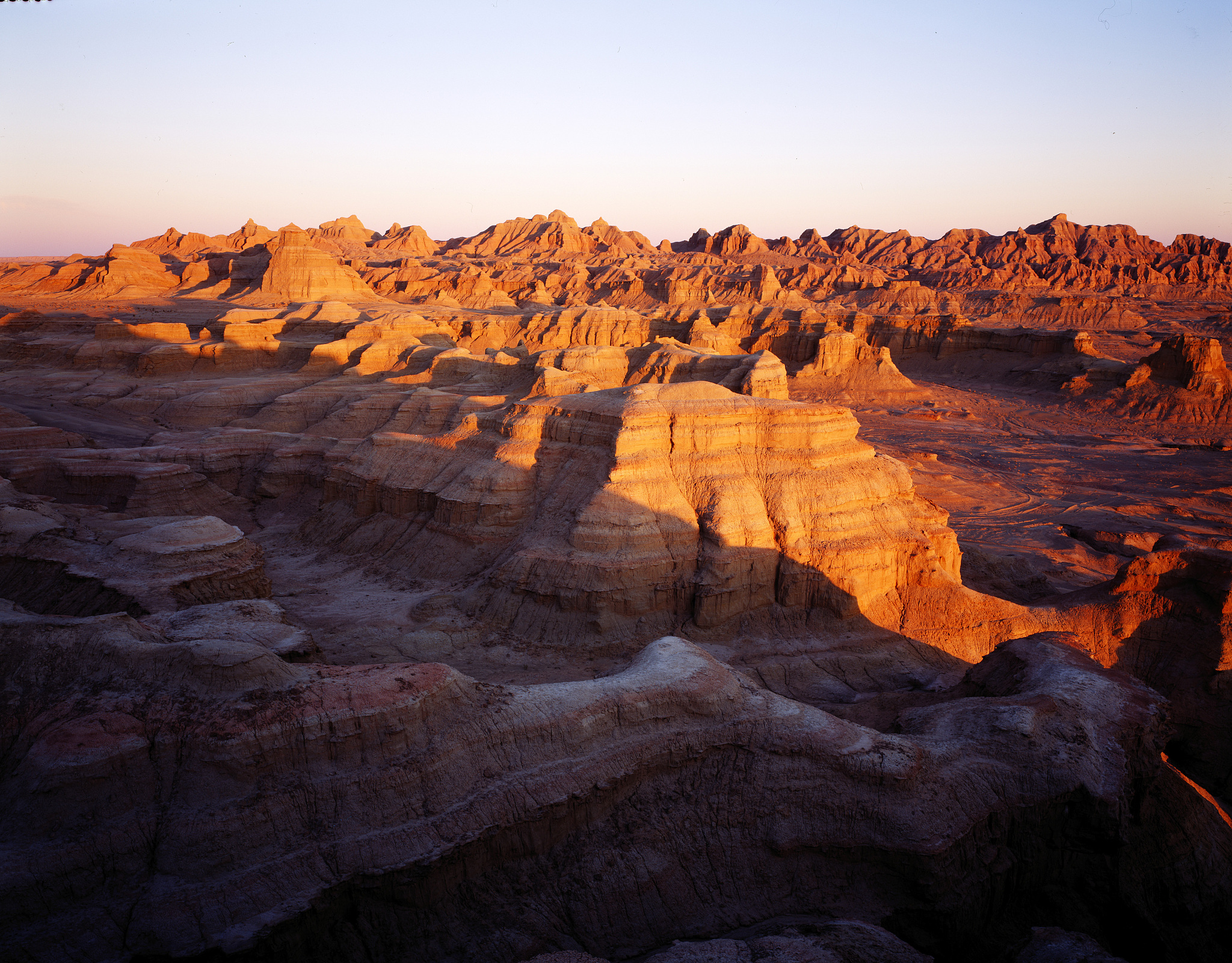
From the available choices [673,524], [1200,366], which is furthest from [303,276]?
[1200,366]

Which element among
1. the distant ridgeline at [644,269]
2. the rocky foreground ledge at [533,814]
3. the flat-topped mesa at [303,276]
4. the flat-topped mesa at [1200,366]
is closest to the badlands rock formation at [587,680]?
the rocky foreground ledge at [533,814]

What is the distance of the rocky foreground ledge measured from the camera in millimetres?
8164

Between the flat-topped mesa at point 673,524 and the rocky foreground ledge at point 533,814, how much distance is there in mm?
6234

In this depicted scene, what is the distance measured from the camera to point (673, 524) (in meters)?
19.6

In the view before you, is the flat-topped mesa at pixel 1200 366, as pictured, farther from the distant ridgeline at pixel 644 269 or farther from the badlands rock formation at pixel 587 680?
the distant ridgeline at pixel 644 269

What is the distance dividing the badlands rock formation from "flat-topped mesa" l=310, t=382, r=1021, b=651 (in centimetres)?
11

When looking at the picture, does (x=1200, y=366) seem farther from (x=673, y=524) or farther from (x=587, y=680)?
(x=587, y=680)

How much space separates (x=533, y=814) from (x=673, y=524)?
35.2 feet

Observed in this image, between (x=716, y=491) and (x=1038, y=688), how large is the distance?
913cm

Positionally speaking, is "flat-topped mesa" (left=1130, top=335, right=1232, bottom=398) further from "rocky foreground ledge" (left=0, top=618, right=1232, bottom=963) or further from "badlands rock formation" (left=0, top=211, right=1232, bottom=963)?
"rocky foreground ledge" (left=0, top=618, right=1232, bottom=963)

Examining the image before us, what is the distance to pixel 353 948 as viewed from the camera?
8.48m

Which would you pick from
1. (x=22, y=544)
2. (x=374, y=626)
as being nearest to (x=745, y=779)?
(x=374, y=626)

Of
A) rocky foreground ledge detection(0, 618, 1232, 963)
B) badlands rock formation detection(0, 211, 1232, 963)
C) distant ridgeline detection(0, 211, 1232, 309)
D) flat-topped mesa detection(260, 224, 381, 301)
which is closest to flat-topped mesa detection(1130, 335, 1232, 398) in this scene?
badlands rock formation detection(0, 211, 1232, 963)

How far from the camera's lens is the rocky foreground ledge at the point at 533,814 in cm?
816
